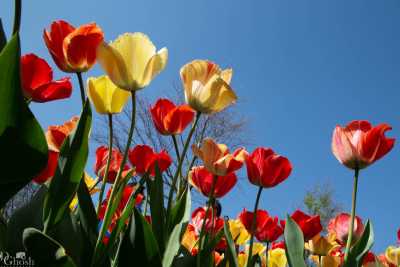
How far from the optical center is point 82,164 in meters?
0.60

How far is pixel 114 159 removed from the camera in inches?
43.1

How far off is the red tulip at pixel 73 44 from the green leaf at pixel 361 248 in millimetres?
605

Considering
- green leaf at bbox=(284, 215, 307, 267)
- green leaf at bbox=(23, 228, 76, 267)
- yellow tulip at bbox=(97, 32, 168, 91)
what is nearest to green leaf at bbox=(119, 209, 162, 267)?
green leaf at bbox=(23, 228, 76, 267)

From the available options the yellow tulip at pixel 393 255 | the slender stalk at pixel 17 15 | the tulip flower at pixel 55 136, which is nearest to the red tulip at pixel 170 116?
the tulip flower at pixel 55 136

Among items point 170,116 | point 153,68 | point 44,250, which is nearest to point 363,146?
point 170,116

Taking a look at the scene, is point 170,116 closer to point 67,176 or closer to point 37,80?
point 37,80

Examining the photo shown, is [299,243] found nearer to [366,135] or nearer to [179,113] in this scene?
[366,135]

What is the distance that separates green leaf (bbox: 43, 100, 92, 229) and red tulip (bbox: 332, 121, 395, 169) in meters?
0.62

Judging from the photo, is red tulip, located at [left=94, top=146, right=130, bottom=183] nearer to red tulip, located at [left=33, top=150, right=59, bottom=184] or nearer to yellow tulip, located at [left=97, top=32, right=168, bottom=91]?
red tulip, located at [left=33, top=150, right=59, bottom=184]

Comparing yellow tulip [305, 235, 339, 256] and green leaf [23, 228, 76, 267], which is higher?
green leaf [23, 228, 76, 267]

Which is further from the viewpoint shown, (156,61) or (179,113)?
(179,113)

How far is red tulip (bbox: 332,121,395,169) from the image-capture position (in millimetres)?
1030

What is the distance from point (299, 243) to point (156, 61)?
508 millimetres

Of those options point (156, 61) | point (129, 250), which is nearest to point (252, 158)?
point (156, 61)
